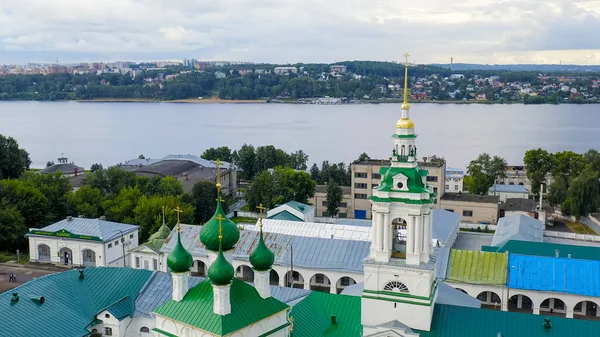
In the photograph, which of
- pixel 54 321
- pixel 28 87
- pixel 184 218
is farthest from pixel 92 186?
pixel 28 87

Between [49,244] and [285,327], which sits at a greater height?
[285,327]

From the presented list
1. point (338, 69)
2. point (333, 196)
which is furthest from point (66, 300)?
point (338, 69)

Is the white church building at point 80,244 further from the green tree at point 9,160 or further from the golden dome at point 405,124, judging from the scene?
the golden dome at point 405,124

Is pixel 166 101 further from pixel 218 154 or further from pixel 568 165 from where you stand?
pixel 568 165

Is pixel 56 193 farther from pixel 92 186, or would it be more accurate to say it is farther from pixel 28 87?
pixel 28 87

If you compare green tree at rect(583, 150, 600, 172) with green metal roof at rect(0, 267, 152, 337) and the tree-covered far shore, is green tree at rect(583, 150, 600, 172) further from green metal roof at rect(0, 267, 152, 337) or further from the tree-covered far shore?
the tree-covered far shore

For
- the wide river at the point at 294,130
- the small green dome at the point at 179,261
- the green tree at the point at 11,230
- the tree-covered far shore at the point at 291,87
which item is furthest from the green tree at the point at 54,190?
the tree-covered far shore at the point at 291,87
